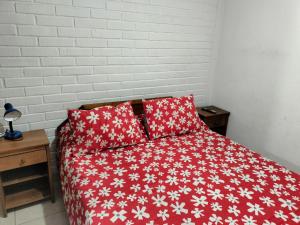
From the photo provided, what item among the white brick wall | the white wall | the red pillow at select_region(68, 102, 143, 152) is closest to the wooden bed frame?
the white brick wall

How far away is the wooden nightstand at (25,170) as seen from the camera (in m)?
1.77

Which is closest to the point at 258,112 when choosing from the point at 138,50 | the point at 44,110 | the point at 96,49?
the point at 138,50

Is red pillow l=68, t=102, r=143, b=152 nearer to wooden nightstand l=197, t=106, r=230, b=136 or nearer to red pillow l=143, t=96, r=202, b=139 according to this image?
red pillow l=143, t=96, r=202, b=139

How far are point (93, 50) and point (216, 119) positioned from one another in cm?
161

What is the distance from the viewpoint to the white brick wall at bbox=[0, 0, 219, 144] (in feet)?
6.24

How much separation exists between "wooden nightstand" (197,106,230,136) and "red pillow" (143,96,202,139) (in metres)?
0.40

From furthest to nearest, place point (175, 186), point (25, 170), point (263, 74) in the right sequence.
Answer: point (263, 74), point (25, 170), point (175, 186)

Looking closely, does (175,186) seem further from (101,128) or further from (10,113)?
(10,113)

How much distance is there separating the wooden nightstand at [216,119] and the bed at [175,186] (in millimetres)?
654

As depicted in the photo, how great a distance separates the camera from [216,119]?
2818 millimetres

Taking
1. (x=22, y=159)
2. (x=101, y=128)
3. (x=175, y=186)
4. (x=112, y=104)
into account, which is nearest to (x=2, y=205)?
(x=22, y=159)

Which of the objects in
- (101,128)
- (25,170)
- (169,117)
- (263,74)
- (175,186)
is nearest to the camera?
(175,186)

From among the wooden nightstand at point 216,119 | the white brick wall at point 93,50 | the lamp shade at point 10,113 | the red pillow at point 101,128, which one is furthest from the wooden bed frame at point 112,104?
the wooden nightstand at point 216,119

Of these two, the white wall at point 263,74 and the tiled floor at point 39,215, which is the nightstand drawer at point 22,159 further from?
the white wall at point 263,74
